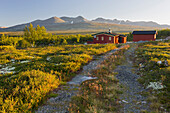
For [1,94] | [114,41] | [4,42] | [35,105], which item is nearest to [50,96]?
[35,105]

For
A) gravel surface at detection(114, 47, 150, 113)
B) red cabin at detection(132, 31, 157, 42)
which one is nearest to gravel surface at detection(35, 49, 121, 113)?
gravel surface at detection(114, 47, 150, 113)

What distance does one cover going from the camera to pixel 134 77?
9930mm

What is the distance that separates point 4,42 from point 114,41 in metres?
42.5

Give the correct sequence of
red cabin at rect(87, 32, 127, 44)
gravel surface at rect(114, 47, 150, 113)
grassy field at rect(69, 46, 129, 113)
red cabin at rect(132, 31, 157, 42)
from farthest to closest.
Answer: red cabin at rect(132, 31, 157, 42)
red cabin at rect(87, 32, 127, 44)
gravel surface at rect(114, 47, 150, 113)
grassy field at rect(69, 46, 129, 113)

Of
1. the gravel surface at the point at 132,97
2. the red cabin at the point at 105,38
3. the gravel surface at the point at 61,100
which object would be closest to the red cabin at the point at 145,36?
the red cabin at the point at 105,38

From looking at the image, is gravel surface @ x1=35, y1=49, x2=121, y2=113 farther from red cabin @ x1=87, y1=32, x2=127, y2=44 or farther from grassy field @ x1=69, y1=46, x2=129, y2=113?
red cabin @ x1=87, y1=32, x2=127, y2=44

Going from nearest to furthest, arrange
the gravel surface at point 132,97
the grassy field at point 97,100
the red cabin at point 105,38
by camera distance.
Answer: the grassy field at point 97,100 → the gravel surface at point 132,97 → the red cabin at point 105,38

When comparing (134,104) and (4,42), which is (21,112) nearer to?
(134,104)

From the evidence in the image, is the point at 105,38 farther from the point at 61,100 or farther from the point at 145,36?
the point at 61,100

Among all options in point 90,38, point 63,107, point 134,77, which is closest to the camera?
point 63,107

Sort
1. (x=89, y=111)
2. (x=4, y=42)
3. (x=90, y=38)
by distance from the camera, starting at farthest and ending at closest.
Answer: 1. (x=90, y=38)
2. (x=4, y=42)
3. (x=89, y=111)

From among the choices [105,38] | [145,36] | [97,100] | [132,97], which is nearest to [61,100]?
[97,100]

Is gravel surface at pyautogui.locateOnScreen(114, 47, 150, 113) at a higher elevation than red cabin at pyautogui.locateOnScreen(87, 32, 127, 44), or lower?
lower

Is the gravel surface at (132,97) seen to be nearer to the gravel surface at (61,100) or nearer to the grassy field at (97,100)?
the grassy field at (97,100)
